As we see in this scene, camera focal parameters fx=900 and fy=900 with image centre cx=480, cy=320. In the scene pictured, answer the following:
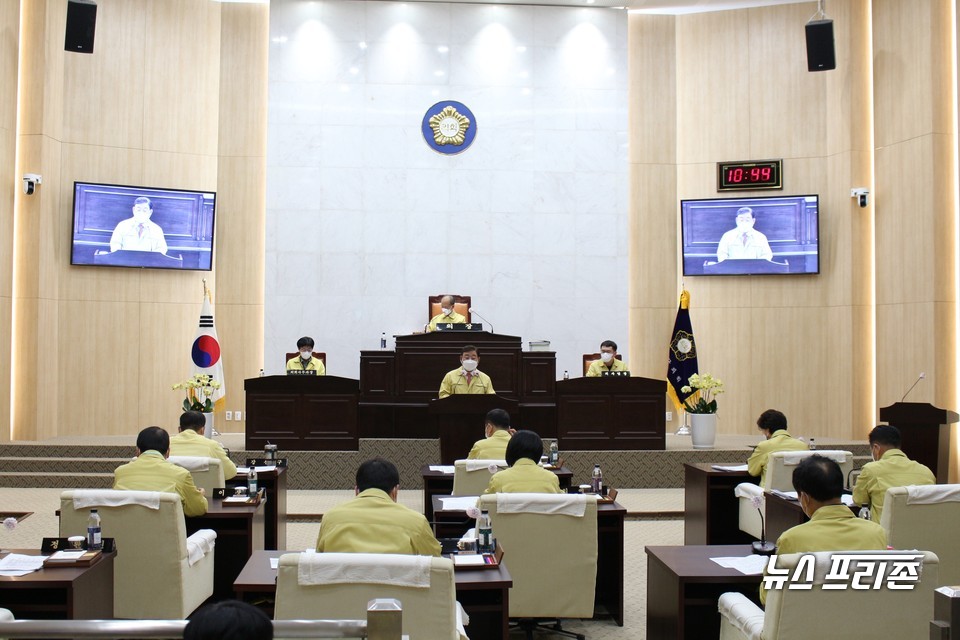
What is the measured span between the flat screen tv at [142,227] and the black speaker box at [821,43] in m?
8.10

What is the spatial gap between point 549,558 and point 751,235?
936 centimetres

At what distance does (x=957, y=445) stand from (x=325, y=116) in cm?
945

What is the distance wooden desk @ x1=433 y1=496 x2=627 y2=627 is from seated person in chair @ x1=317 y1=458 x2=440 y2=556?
1.51m

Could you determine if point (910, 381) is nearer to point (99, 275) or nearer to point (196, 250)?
point (196, 250)

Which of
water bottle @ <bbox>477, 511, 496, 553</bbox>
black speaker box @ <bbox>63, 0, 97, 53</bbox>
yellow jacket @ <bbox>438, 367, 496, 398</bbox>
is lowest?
water bottle @ <bbox>477, 511, 496, 553</bbox>

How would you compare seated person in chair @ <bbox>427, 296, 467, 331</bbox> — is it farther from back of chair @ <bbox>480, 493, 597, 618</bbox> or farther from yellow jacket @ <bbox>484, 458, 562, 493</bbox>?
back of chair @ <bbox>480, 493, 597, 618</bbox>

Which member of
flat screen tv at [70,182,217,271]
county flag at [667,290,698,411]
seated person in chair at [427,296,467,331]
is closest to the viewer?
seated person in chair at [427,296,467,331]

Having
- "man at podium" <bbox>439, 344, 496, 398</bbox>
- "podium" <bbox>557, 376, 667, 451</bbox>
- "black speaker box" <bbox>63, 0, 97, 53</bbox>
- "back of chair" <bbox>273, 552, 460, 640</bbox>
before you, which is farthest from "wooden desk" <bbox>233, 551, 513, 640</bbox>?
"black speaker box" <bbox>63, 0, 97, 53</bbox>

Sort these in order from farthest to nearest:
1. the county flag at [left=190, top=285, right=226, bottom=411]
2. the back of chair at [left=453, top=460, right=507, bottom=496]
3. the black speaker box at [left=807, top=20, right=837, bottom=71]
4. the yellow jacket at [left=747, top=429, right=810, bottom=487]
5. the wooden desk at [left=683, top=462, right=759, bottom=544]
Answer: the county flag at [left=190, top=285, right=226, bottom=411], the black speaker box at [left=807, top=20, right=837, bottom=71], the wooden desk at [left=683, top=462, right=759, bottom=544], the yellow jacket at [left=747, top=429, right=810, bottom=487], the back of chair at [left=453, top=460, right=507, bottom=496]

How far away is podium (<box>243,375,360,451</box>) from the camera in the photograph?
9.69m

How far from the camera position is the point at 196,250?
12570 millimetres

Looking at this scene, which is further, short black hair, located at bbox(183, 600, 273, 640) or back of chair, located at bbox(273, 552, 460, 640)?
back of chair, located at bbox(273, 552, 460, 640)

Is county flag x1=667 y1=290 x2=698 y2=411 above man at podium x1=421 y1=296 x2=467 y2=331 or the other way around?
the other way around

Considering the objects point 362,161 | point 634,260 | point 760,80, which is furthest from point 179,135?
point 760,80
